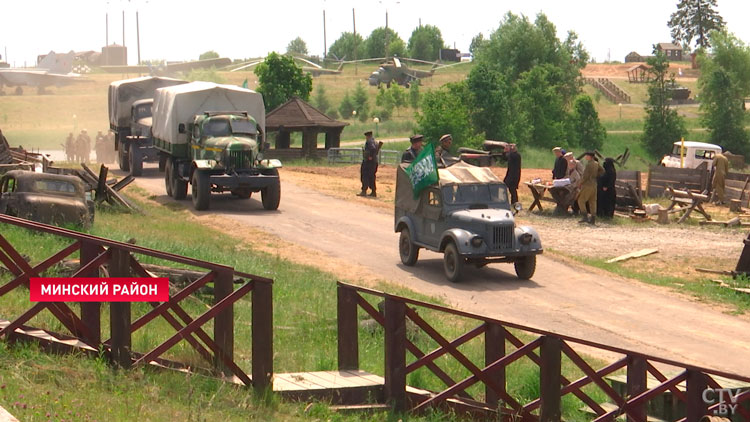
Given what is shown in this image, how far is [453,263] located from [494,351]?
738 centimetres

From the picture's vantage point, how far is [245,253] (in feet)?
63.7

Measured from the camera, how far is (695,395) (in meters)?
9.17

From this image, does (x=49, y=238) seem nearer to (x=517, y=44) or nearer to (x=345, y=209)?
(x=345, y=209)

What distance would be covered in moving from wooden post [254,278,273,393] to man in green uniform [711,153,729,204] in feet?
81.8

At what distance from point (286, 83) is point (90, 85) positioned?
69984mm

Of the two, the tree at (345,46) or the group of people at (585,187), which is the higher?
the tree at (345,46)

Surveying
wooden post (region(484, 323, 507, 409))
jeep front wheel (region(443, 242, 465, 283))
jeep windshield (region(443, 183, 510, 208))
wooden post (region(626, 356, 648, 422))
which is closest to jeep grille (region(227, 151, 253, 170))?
jeep windshield (region(443, 183, 510, 208))

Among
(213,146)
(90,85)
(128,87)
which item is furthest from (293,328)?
(90,85)

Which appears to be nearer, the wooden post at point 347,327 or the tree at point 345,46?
the wooden post at point 347,327

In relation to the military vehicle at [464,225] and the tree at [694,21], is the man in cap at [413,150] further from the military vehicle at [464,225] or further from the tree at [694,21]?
the tree at [694,21]

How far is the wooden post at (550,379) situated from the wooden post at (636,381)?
2.34 ft

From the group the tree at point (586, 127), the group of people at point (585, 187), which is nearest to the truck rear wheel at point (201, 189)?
the group of people at point (585, 187)

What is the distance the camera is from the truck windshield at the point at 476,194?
17.9 metres

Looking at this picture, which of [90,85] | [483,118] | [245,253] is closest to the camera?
[245,253]
